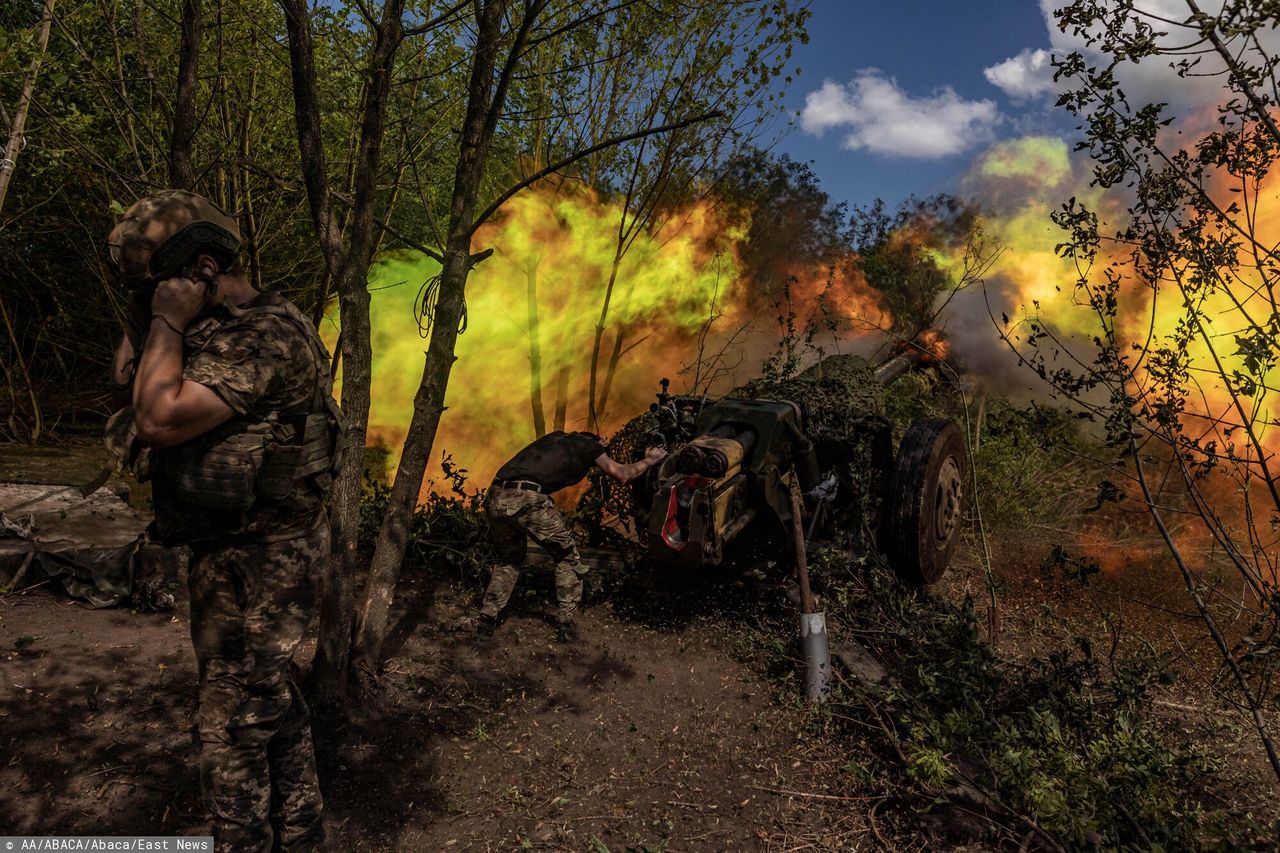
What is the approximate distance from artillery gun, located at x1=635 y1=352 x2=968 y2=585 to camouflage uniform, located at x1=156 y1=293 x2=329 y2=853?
2.28 metres

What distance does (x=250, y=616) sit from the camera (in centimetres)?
253

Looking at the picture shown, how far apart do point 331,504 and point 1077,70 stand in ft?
13.4

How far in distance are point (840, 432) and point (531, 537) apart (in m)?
2.38

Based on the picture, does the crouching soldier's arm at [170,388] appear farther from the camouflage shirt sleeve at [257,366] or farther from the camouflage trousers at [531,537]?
the camouflage trousers at [531,537]

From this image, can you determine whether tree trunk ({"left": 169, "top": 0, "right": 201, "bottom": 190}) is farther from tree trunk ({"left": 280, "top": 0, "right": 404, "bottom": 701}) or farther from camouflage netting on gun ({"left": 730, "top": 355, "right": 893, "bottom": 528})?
camouflage netting on gun ({"left": 730, "top": 355, "right": 893, "bottom": 528})

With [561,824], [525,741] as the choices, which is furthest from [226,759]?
[525,741]

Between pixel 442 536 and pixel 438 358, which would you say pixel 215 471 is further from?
pixel 442 536

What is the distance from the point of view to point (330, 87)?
718 centimetres

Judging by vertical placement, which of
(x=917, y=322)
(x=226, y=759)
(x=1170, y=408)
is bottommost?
(x=226, y=759)

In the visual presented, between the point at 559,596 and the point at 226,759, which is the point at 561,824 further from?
the point at 559,596

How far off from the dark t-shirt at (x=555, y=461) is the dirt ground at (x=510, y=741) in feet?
3.30

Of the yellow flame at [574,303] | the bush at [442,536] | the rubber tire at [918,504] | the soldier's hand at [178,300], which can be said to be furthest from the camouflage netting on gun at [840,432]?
the soldier's hand at [178,300]

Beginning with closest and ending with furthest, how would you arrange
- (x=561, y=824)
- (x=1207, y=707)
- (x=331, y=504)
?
1. (x=561, y=824)
2. (x=331, y=504)
3. (x=1207, y=707)

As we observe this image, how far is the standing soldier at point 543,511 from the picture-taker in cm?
509
